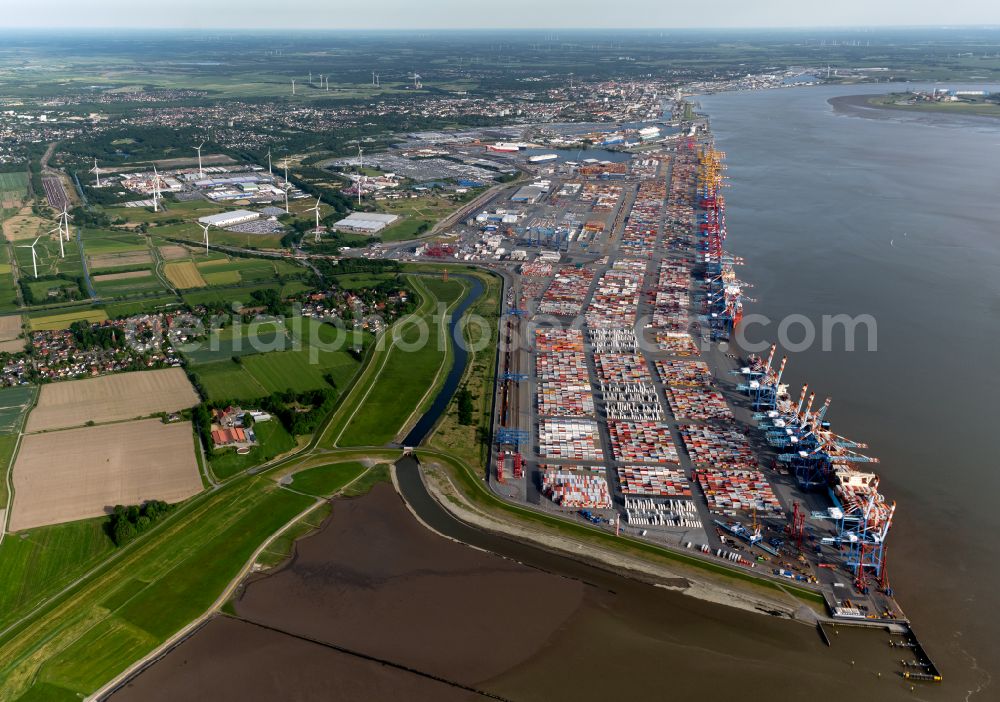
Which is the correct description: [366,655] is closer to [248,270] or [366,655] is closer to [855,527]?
[855,527]

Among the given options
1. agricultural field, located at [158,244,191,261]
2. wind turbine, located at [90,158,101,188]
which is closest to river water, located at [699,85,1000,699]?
agricultural field, located at [158,244,191,261]

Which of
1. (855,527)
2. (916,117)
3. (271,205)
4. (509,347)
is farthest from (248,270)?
(916,117)

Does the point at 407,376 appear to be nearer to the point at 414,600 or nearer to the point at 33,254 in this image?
the point at 414,600

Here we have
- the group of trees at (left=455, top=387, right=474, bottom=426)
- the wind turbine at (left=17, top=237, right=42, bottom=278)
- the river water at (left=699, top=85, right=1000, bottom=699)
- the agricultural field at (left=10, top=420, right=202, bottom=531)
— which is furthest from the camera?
the wind turbine at (left=17, top=237, right=42, bottom=278)

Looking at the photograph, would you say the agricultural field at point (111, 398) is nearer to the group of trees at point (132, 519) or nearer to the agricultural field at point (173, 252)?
the group of trees at point (132, 519)

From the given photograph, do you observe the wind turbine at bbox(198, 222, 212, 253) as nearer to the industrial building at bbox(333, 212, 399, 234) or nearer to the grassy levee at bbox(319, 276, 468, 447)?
the industrial building at bbox(333, 212, 399, 234)
